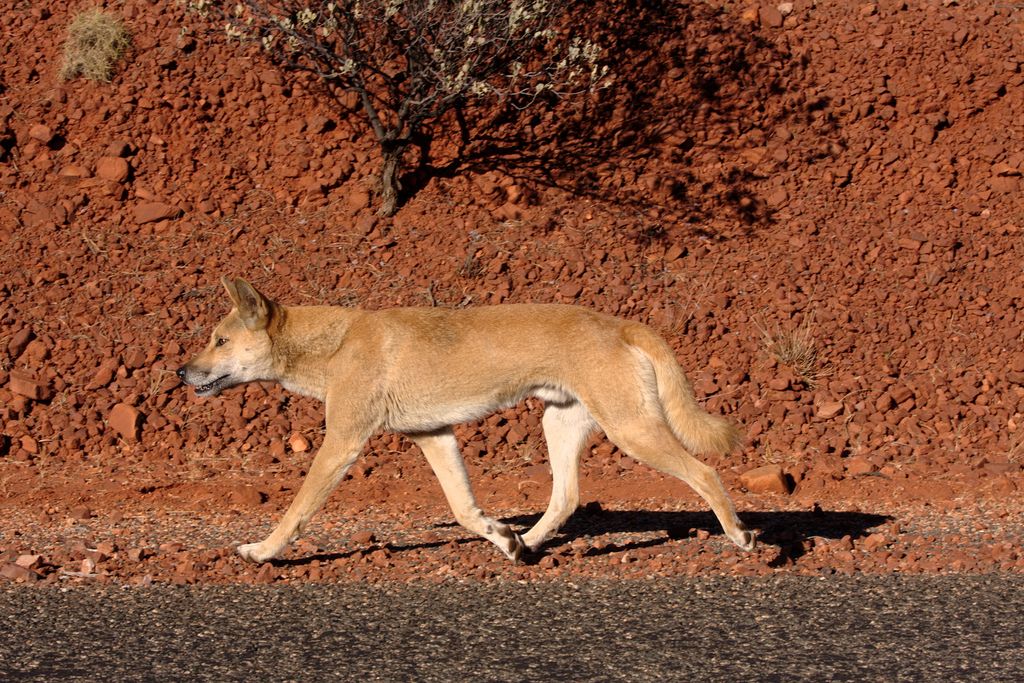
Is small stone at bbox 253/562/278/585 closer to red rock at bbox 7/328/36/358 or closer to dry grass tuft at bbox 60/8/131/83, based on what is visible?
red rock at bbox 7/328/36/358

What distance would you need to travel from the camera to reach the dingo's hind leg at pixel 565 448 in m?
8.34

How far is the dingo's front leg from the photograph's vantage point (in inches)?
301

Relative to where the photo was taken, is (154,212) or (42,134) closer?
(154,212)

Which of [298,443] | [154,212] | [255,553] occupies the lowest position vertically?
[255,553]

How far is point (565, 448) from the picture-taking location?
27.7ft

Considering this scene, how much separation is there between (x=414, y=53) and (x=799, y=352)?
5515 millimetres

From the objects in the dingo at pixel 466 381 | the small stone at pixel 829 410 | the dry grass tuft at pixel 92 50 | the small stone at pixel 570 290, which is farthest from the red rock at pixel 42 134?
the small stone at pixel 829 410

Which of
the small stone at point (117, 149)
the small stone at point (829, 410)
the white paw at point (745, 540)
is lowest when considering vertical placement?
the white paw at point (745, 540)

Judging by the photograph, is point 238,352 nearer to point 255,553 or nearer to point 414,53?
point 255,553

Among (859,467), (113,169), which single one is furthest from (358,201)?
(859,467)

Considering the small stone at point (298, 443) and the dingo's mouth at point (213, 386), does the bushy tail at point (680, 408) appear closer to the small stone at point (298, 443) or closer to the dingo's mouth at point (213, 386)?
the dingo's mouth at point (213, 386)

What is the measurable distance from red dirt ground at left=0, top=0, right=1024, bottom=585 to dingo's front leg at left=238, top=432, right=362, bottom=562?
30 cm

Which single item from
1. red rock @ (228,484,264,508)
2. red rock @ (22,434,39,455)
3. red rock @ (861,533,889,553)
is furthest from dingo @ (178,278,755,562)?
red rock @ (22,434,39,455)

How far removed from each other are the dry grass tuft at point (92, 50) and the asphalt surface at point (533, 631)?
30.4 feet
